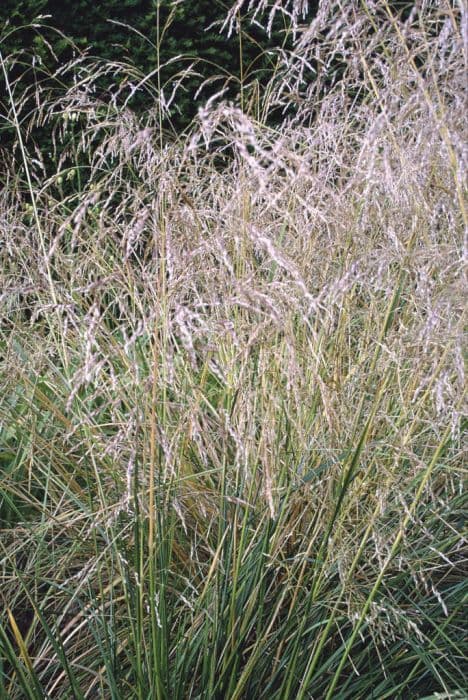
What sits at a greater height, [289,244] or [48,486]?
[289,244]

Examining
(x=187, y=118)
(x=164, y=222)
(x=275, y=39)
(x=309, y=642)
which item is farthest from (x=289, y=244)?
(x=275, y=39)

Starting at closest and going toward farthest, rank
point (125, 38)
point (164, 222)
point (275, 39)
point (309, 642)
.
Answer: point (164, 222) < point (309, 642) < point (125, 38) < point (275, 39)

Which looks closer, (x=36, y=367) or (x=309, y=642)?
(x=309, y=642)

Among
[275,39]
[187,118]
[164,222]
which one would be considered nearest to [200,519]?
[164,222]

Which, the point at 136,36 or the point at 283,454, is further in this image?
the point at 136,36

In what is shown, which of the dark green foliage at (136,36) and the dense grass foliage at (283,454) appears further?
the dark green foliage at (136,36)

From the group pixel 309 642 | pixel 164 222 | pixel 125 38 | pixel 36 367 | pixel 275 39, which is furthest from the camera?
pixel 275 39

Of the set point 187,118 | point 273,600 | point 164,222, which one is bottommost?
point 187,118

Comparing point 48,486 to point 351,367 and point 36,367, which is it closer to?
point 36,367

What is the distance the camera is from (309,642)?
1.45 metres

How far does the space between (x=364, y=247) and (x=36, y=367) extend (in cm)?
87

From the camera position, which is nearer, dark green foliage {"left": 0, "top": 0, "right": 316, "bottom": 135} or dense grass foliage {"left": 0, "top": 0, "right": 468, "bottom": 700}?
dense grass foliage {"left": 0, "top": 0, "right": 468, "bottom": 700}

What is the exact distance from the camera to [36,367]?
202 cm

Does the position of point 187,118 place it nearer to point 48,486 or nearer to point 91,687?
point 48,486
